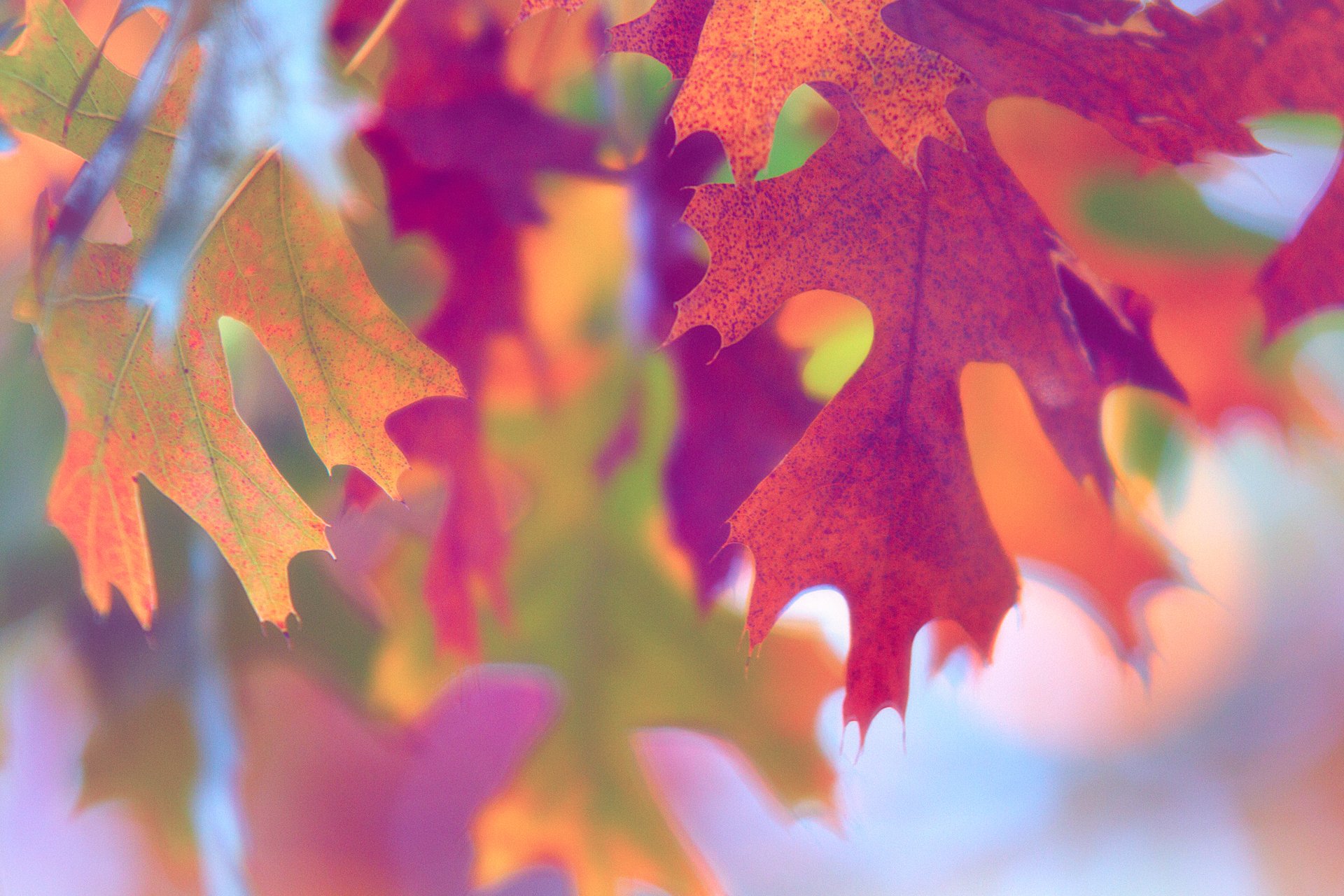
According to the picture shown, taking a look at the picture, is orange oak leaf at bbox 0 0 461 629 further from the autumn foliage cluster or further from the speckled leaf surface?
the speckled leaf surface

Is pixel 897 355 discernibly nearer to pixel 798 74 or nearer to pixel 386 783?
pixel 798 74

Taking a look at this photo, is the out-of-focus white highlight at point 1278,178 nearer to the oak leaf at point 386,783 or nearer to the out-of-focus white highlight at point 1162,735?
the out-of-focus white highlight at point 1162,735

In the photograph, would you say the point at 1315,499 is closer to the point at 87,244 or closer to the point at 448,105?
the point at 448,105

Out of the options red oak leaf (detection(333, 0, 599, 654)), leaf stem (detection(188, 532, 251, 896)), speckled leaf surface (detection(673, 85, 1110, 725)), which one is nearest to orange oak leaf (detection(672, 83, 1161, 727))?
speckled leaf surface (detection(673, 85, 1110, 725))

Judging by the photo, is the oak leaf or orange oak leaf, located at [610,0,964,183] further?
the oak leaf

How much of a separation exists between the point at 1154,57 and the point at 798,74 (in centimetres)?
13

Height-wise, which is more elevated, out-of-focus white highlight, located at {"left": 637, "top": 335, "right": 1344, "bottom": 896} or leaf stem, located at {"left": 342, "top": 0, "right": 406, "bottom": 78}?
leaf stem, located at {"left": 342, "top": 0, "right": 406, "bottom": 78}

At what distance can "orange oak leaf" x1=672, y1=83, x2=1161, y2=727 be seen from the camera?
0.26 m

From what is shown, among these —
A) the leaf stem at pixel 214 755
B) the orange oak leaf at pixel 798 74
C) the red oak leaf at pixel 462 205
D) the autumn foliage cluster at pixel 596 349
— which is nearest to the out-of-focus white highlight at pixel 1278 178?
the autumn foliage cluster at pixel 596 349

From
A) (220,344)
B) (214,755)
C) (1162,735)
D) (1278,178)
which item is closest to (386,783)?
(214,755)

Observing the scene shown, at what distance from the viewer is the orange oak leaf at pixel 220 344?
288 millimetres

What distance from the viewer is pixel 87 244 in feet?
1.00

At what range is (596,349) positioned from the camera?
342mm

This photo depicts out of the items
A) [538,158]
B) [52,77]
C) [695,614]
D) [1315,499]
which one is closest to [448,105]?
[538,158]
